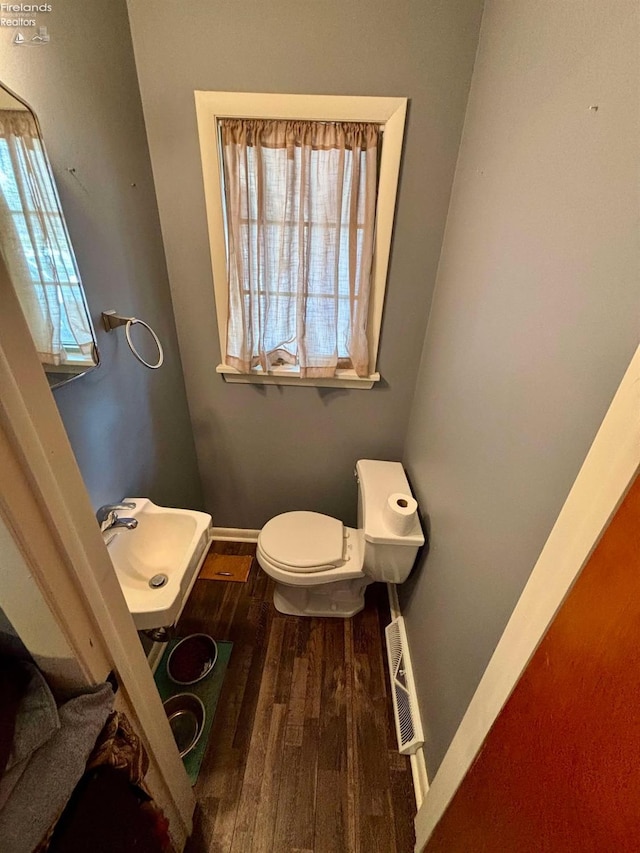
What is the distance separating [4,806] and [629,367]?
1040 millimetres

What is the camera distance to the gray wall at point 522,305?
0.55 metres

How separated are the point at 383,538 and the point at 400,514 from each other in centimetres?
12

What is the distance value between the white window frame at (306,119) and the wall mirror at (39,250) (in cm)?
58

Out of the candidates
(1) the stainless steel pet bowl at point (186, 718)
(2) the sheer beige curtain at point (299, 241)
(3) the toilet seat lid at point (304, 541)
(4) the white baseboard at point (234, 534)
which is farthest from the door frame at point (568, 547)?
(4) the white baseboard at point (234, 534)

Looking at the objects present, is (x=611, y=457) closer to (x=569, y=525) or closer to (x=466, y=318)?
(x=569, y=525)

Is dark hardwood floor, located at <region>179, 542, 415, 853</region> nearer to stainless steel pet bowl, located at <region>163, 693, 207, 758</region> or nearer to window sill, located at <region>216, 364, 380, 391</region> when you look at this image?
stainless steel pet bowl, located at <region>163, 693, 207, 758</region>

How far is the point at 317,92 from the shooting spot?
3.94 ft

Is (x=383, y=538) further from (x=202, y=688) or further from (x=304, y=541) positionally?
(x=202, y=688)

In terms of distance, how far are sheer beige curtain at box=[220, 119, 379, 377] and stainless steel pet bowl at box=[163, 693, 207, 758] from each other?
4.58 feet

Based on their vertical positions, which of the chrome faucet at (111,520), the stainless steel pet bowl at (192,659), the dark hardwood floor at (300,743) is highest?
the chrome faucet at (111,520)

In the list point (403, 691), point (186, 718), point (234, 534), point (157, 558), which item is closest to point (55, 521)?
point (157, 558)

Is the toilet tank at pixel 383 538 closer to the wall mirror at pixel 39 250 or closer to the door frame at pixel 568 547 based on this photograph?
the door frame at pixel 568 547

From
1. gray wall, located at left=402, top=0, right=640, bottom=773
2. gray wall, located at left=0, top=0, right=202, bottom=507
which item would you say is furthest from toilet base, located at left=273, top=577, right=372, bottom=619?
gray wall, located at left=0, top=0, right=202, bottom=507

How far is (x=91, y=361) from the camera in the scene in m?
1.07
